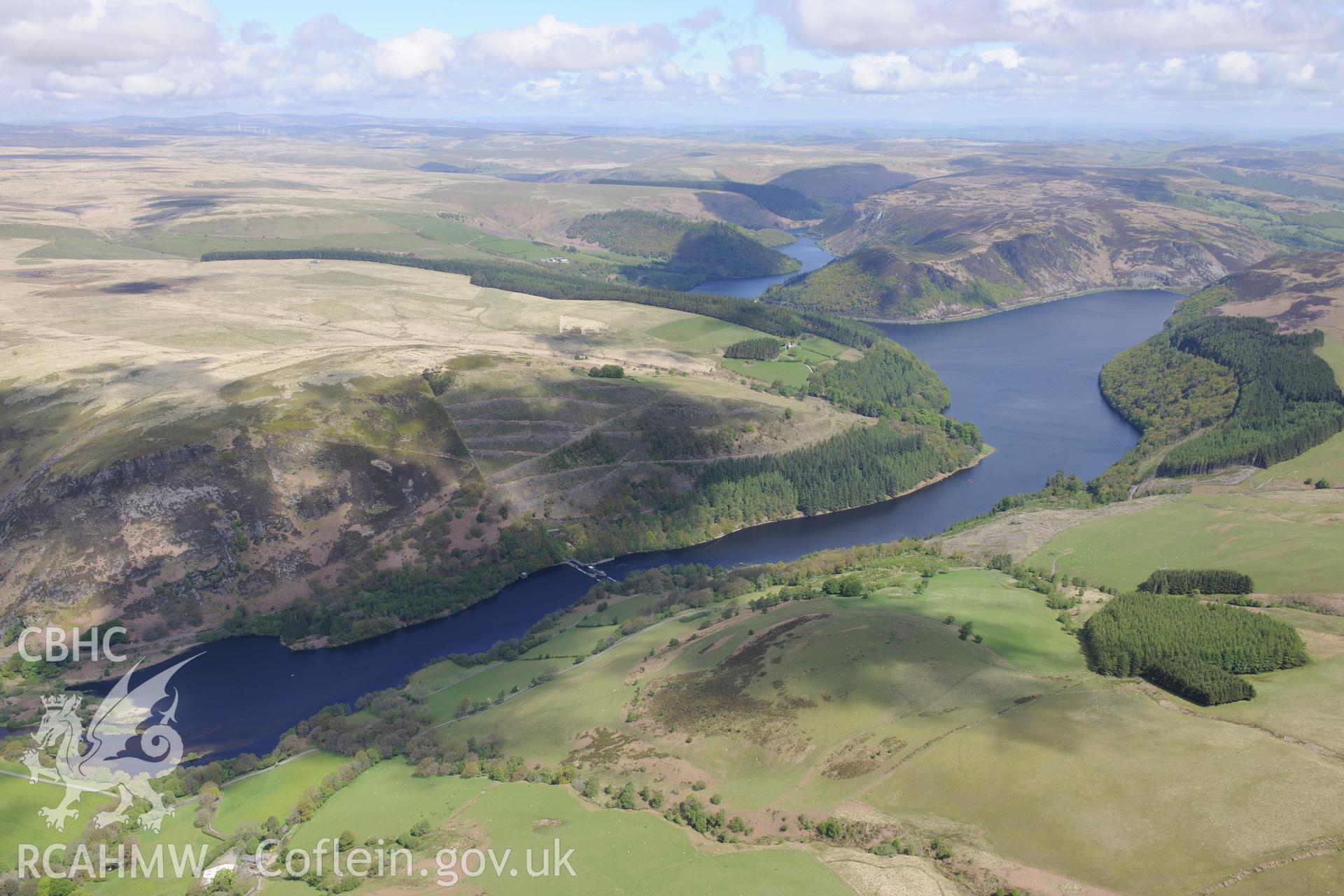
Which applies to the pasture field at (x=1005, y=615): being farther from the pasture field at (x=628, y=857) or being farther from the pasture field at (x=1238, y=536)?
the pasture field at (x=628, y=857)

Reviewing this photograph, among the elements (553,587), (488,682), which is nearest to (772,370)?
(553,587)

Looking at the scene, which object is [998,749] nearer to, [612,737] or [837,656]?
[837,656]

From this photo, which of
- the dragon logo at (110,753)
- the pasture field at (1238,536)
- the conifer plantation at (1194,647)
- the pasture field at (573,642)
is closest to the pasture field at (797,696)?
the conifer plantation at (1194,647)

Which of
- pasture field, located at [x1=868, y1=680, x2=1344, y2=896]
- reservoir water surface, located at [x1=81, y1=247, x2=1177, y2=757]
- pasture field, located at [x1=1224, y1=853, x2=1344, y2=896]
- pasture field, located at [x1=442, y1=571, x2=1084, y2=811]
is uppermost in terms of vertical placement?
pasture field, located at [x1=1224, y1=853, x2=1344, y2=896]

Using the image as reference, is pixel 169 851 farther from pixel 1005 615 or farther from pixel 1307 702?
pixel 1307 702

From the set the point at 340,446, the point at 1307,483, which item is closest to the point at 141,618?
the point at 340,446

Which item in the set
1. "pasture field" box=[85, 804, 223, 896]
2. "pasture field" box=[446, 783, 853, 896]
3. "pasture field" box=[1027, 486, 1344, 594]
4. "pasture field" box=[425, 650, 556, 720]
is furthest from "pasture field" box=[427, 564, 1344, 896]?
"pasture field" box=[85, 804, 223, 896]

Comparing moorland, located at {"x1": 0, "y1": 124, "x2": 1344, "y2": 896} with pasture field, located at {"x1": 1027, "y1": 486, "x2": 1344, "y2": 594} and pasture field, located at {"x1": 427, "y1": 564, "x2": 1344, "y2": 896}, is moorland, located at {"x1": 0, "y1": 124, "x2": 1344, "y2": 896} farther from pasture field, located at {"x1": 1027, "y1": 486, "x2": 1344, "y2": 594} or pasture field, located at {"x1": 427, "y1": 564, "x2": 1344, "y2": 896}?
pasture field, located at {"x1": 1027, "y1": 486, "x2": 1344, "y2": 594}
